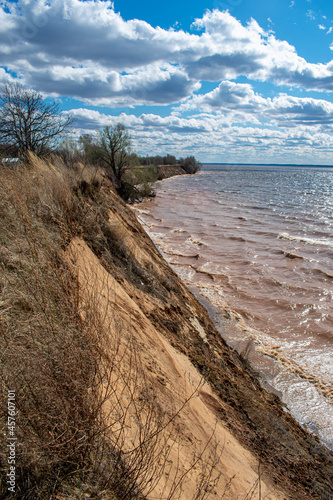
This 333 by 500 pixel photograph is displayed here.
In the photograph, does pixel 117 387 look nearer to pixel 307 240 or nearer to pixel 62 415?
pixel 62 415

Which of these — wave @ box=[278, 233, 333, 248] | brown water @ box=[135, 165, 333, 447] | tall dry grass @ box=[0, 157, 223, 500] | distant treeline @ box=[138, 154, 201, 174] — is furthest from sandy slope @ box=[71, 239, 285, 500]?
distant treeline @ box=[138, 154, 201, 174]

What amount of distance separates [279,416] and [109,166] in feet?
95.8

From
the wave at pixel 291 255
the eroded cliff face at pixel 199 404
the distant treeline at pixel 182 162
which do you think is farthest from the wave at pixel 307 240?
the distant treeline at pixel 182 162

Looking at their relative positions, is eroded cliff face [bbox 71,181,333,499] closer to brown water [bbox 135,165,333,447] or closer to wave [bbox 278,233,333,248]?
brown water [bbox 135,165,333,447]

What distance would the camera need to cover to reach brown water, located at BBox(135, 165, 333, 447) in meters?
6.09

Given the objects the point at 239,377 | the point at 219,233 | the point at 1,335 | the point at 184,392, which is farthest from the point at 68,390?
the point at 219,233

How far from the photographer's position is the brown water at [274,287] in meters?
6.09

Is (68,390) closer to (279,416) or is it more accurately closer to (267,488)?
(267,488)

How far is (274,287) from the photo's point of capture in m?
10.6

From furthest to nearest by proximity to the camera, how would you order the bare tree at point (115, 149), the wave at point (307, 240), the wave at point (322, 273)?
the bare tree at point (115, 149)
the wave at point (307, 240)
the wave at point (322, 273)

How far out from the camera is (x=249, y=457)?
3219 millimetres

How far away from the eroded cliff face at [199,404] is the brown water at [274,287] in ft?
3.45

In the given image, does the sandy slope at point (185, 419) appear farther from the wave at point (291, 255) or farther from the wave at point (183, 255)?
the wave at point (291, 255)

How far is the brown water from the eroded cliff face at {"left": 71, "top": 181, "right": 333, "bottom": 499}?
3.45 ft
